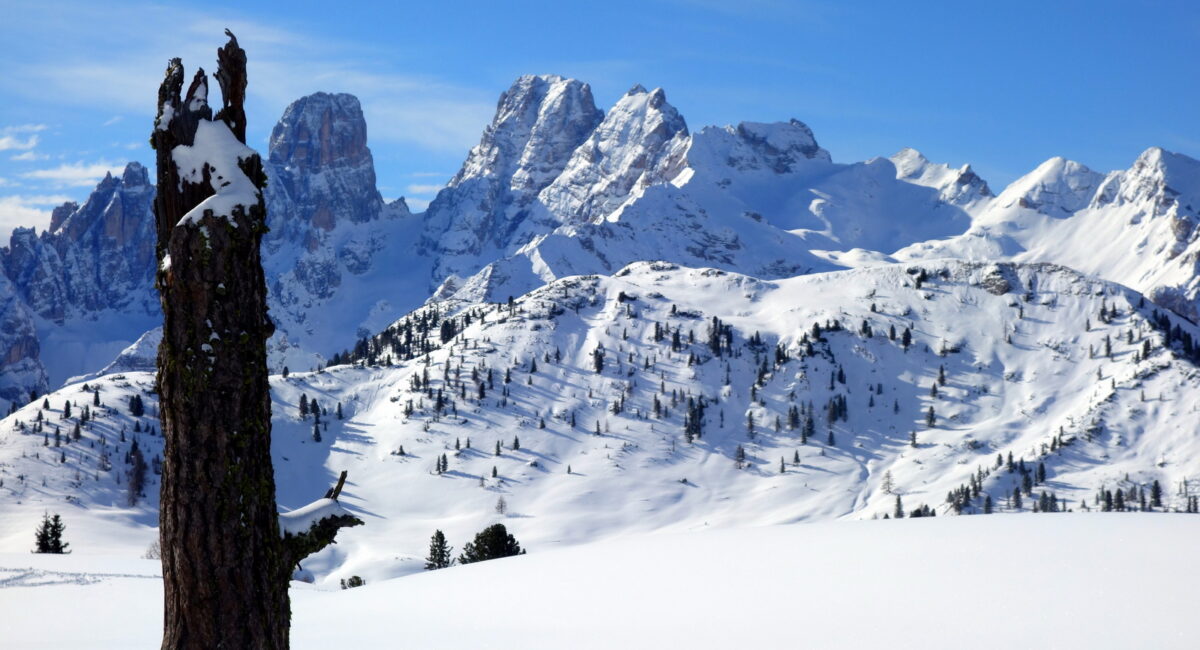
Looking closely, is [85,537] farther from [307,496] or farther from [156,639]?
[156,639]

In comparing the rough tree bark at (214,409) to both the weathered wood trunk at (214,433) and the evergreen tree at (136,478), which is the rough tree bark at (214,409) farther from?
the evergreen tree at (136,478)

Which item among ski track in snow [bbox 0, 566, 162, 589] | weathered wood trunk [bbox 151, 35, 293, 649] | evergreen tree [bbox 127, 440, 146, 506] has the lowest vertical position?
ski track in snow [bbox 0, 566, 162, 589]

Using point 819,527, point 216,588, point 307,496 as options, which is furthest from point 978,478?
point 216,588

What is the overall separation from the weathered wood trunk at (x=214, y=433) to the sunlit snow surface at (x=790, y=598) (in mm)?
8961

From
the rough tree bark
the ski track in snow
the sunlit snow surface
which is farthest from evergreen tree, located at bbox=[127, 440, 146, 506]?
the rough tree bark

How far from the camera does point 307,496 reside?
194250mm

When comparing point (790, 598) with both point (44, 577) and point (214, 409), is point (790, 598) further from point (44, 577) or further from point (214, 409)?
point (44, 577)

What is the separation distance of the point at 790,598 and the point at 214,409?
13.0 m

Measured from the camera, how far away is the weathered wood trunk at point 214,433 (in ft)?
31.3

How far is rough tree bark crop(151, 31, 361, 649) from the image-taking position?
9.55m

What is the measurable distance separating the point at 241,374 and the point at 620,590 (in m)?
13.8

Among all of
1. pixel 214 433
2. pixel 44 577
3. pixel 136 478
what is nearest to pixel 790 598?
pixel 214 433

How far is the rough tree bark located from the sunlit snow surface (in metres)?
8.99

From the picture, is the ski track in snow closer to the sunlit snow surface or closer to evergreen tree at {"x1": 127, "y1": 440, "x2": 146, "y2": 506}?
the sunlit snow surface
